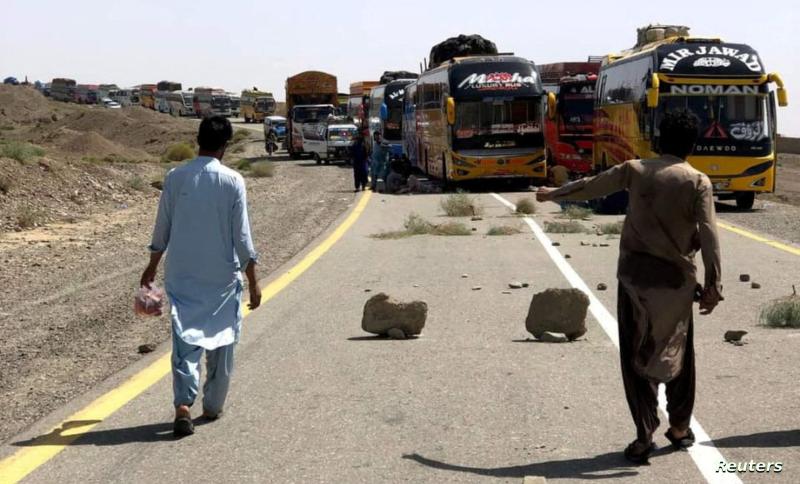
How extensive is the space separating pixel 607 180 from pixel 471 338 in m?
3.98

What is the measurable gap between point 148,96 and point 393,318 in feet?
424

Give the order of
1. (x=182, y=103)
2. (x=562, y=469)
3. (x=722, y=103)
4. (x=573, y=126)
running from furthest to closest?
(x=182, y=103)
(x=573, y=126)
(x=722, y=103)
(x=562, y=469)

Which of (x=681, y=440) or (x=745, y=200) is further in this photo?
(x=745, y=200)

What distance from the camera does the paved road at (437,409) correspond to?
634 cm

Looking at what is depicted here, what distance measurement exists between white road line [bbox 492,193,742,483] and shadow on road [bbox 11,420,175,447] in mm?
2770

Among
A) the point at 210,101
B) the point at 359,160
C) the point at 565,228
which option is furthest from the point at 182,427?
the point at 210,101

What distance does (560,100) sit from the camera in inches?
1526

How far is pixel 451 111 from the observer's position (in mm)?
32906

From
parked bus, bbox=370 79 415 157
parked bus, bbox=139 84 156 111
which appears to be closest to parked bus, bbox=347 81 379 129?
parked bus, bbox=370 79 415 157

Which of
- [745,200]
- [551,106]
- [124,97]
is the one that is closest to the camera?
[745,200]

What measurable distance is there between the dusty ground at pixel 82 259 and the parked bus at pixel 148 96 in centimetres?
9304

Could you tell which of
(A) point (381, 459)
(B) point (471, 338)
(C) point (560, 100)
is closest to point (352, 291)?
(B) point (471, 338)

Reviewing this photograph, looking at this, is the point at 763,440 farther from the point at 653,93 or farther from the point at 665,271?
the point at 653,93

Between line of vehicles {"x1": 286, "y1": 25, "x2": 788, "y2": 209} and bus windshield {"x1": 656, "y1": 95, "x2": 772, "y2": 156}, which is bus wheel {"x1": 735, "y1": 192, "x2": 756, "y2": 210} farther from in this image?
bus windshield {"x1": 656, "y1": 95, "x2": 772, "y2": 156}
